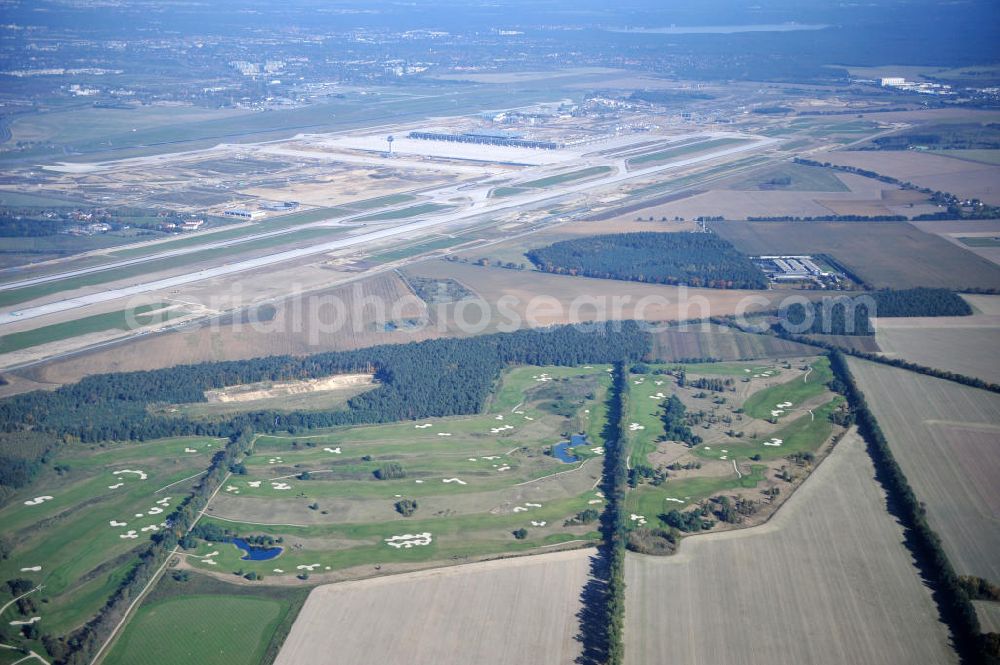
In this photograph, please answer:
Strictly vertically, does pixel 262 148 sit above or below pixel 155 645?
above

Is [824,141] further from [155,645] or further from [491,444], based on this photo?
[155,645]

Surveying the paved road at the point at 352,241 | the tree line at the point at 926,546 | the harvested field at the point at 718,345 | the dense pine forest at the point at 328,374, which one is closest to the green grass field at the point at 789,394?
the tree line at the point at 926,546

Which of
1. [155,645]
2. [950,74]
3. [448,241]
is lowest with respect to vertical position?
[155,645]

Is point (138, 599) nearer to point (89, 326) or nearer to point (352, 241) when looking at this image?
point (89, 326)

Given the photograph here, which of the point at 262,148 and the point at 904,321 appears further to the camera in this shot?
the point at 262,148

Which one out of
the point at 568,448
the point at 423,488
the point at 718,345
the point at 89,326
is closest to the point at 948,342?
the point at 718,345

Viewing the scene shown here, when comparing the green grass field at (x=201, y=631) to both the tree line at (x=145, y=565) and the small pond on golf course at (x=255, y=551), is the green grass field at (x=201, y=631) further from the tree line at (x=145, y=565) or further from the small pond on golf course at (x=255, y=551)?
the small pond on golf course at (x=255, y=551)

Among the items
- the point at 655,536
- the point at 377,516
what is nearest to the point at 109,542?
the point at 377,516
